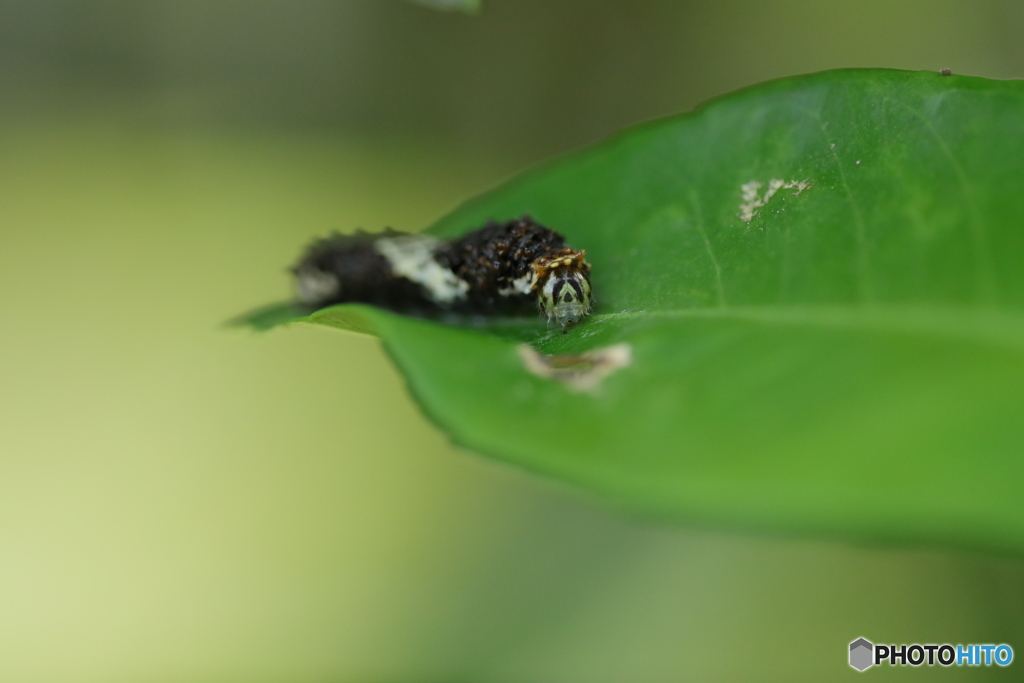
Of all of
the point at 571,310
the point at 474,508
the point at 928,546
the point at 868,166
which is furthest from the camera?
the point at 474,508

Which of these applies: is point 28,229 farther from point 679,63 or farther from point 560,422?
point 560,422

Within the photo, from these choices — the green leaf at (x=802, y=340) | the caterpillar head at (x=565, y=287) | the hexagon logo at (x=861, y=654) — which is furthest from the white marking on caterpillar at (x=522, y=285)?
the hexagon logo at (x=861, y=654)

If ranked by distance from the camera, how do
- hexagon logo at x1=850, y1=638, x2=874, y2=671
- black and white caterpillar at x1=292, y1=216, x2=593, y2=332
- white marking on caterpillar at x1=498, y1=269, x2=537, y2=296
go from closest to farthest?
black and white caterpillar at x1=292, y1=216, x2=593, y2=332 < white marking on caterpillar at x1=498, y1=269, x2=537, y2=296 < hexagon logo at x1=850, y1=638, x2=874, y2=671

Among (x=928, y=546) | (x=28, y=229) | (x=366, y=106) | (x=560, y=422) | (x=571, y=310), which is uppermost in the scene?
(x=366, y=106)

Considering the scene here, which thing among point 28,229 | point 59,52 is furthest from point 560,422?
point 59,52

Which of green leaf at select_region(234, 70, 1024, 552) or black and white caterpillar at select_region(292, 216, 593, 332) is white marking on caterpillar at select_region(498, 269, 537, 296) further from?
green leaf at select_region(234, 70, 1024, 552)

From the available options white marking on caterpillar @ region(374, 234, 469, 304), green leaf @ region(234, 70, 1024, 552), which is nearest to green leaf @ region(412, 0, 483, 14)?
green leaf @ region(234, 70, 1024, 552)

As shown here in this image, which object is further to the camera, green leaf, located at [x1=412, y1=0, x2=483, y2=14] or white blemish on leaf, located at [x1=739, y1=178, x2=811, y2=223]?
white blemish on leaf, located at [x1=739, y1=178, x2=811, y2=223]
